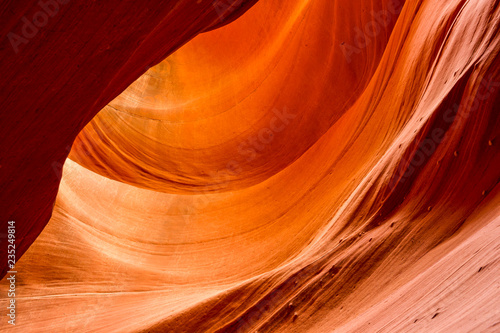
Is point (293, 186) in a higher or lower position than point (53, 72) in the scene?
lower

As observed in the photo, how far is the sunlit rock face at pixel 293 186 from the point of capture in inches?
82.2

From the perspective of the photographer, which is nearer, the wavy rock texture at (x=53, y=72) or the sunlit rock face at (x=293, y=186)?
the wavy rock texture at (x=53, y=72)

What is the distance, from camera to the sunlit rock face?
6.85 feet

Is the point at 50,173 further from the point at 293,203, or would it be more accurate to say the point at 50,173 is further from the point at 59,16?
the point at 293,203

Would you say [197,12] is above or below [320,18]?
below

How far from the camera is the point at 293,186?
3.77 meters

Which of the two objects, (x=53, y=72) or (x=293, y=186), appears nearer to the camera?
(x=53, y=72)

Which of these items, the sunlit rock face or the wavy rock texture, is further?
the sunlit rock face

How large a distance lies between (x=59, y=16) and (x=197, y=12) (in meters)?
0.79

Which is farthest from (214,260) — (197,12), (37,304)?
(197,12)

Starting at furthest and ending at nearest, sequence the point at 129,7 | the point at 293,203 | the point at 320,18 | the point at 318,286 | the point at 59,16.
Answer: the point at 320,18 < the point at 293,203 < the point at 318,286 < the point at 129,7 < the point at 59,16

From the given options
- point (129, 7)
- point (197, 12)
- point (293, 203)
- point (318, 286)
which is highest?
point (197, 12)

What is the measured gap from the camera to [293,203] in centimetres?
358

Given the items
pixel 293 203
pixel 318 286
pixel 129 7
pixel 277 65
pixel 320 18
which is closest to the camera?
pixel 129 7
